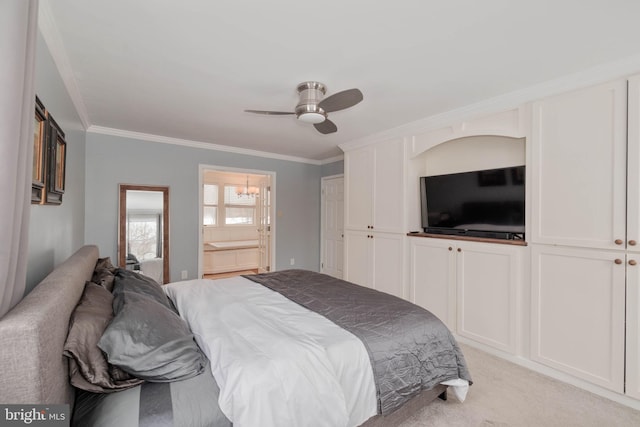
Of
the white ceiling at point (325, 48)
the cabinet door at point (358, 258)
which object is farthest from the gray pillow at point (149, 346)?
the cabinet door at point (358, 258)

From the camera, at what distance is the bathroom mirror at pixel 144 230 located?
3888 mm

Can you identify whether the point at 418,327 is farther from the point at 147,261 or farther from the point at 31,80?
the point at 147,261

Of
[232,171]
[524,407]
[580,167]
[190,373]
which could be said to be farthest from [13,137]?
[232,171]

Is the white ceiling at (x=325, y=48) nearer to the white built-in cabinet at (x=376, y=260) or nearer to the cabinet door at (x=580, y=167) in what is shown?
the cabinet door at (x=580, y=167)

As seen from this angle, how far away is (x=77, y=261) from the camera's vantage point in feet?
5.75

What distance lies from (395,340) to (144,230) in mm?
3780

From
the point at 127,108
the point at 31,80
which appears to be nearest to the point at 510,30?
the point at 31,80

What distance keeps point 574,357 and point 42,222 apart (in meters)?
3.84

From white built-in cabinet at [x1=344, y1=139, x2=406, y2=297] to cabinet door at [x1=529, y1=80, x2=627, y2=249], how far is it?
1.43 metres

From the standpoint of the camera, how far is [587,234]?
2199 mm

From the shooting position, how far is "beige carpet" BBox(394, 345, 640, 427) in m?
1.87

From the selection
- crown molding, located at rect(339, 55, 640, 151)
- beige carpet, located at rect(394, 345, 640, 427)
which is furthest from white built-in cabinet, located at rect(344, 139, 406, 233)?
beige carpet, located at rect(394, 345, 640, 427)

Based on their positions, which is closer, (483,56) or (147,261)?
(483,56)

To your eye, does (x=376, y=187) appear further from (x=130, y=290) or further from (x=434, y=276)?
(x=130, y=290)
